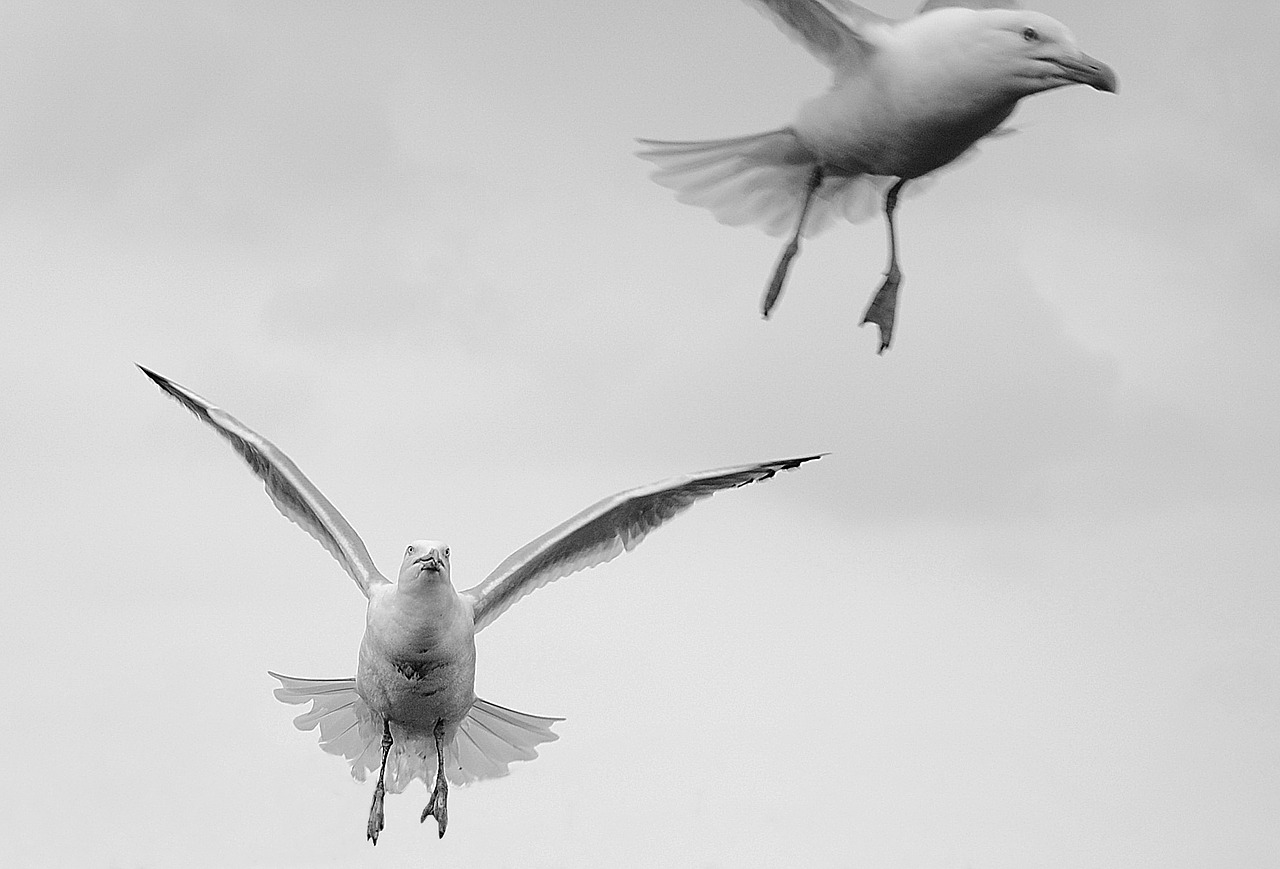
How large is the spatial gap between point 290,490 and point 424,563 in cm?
99

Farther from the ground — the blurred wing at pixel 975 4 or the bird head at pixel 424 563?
the blurred wing at pixel 975 4

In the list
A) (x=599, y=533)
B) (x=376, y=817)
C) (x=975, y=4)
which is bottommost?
(x=376, y=817)

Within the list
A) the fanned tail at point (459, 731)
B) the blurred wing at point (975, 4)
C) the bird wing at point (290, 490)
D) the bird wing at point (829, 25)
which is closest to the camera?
the bird wing at point (829, 25)

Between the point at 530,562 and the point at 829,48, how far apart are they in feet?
A: 7.72

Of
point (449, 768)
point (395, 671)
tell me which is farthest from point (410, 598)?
point (449, 768)

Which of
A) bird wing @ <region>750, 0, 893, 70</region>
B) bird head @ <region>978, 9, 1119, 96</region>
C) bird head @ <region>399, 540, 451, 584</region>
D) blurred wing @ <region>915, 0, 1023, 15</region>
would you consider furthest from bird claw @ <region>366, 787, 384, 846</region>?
bird head @ <region>978, 9, 1119, 96</region>

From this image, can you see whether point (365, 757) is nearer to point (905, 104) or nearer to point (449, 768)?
point (449, 768)

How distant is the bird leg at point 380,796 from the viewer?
7527 millimetres

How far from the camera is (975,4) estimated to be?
5.87 meters

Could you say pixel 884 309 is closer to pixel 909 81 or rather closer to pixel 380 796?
pixel 909 81

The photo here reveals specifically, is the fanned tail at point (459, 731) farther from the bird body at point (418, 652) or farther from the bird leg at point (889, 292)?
the bird leg at point (889, 292)

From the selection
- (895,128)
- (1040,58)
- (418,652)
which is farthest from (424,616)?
(1040,58)

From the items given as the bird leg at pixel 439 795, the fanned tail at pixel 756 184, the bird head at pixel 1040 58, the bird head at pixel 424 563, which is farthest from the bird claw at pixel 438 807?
the bird head at pixel 1040 58

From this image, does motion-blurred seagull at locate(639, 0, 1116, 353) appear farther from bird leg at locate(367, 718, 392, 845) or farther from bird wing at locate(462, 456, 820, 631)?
bird leg at locate(367, 718, 392, 845)
